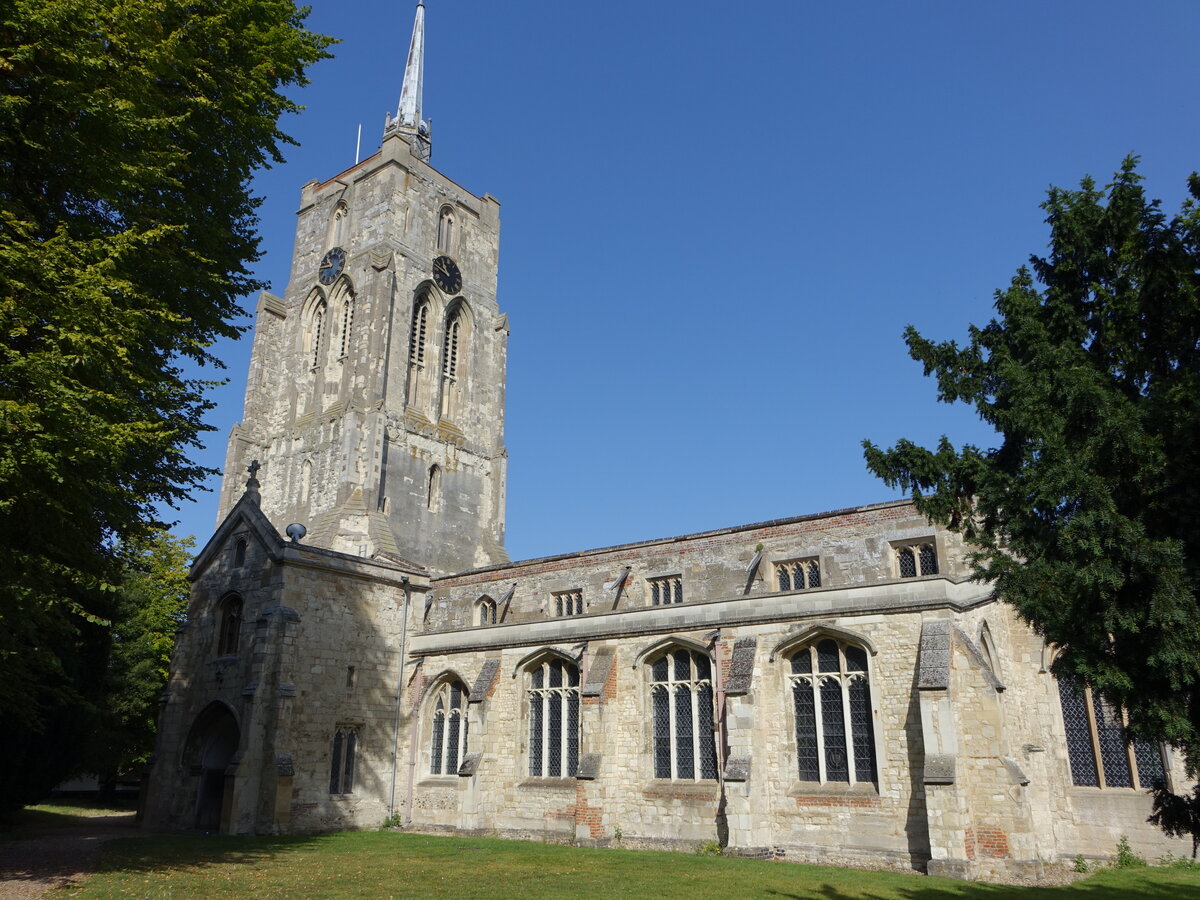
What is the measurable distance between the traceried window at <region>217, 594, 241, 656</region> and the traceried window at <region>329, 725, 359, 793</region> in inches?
173

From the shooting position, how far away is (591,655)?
23062mm

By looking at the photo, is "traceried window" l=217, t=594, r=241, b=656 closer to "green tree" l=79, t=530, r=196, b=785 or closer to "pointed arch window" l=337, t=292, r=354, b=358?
"green tree" l=79, t=530, r=196, b=785

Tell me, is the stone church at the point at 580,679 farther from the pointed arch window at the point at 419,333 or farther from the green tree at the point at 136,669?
the green tree at the point at 136,669

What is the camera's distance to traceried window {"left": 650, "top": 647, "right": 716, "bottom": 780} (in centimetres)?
2089

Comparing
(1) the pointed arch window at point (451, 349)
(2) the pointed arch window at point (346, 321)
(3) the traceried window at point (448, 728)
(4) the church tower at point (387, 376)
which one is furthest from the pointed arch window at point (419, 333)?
(3) the traceried window at point (448, 728)

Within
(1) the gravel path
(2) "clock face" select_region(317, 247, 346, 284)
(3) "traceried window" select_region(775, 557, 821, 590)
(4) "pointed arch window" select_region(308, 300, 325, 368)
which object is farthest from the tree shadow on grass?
(2) "clock face" select_region(317, 247, 346, 284)

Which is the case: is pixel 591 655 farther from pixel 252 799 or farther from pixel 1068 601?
pixel 1068 601

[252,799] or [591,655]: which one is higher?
[591,655]

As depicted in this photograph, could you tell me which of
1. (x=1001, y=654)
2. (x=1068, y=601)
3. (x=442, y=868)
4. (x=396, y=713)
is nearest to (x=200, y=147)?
(x=442, y=868)

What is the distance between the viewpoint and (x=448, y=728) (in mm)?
26375

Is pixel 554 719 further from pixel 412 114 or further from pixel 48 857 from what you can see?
pixel 412 114

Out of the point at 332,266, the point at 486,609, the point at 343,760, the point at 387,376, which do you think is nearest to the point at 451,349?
the point at 387,376

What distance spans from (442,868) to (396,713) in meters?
11.2

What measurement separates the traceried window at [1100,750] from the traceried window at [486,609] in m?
17.0
